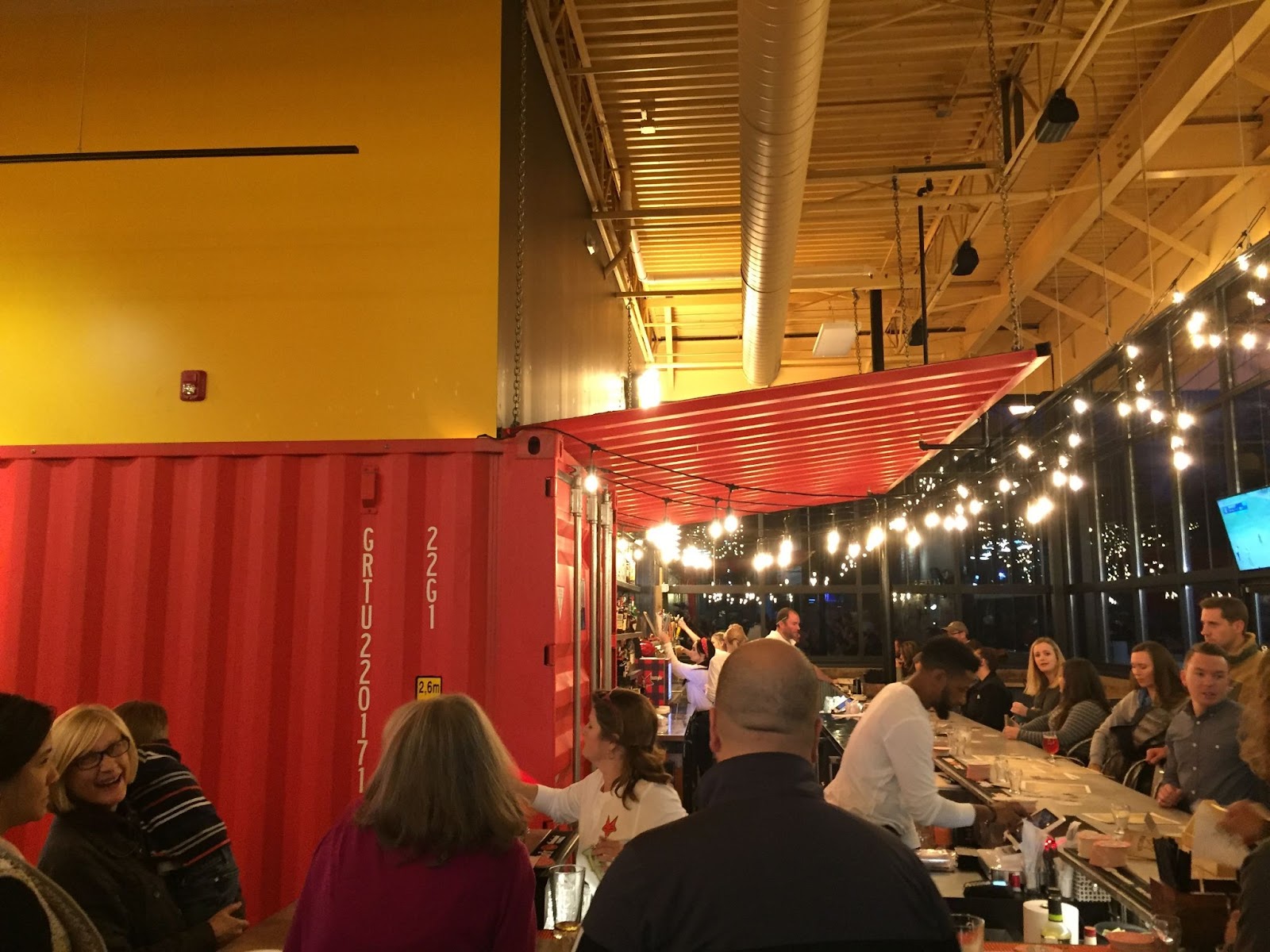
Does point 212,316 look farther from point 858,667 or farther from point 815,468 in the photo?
point 858,667

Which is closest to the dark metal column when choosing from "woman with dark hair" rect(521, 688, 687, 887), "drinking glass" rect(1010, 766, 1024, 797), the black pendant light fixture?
the black pendant light fixture

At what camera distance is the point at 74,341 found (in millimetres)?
5273

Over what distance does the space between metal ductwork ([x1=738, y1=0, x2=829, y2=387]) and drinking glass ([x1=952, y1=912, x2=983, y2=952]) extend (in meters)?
3.15

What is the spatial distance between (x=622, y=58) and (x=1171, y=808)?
549cm

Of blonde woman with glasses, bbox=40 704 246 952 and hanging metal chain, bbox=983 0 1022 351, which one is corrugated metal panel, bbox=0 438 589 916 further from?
hanging metal chain, bbox=983 0 1022 351

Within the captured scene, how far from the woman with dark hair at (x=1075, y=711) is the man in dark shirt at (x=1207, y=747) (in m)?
1.97

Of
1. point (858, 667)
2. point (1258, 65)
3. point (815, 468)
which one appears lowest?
point (858, 667)

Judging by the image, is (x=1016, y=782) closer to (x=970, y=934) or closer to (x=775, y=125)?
(x=970, y=934)

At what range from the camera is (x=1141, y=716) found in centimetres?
571

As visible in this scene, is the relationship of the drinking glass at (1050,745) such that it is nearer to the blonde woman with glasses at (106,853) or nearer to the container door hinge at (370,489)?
the container door hinge at (370,489)

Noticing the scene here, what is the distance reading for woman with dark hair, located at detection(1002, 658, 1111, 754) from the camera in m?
6.45

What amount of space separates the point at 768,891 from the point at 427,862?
3.34 ft

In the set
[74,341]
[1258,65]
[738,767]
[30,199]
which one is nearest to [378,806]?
[738,767]

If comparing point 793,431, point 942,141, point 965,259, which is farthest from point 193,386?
point 965,259
